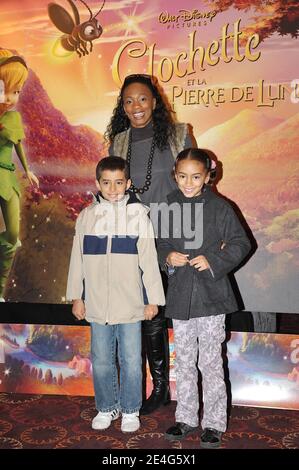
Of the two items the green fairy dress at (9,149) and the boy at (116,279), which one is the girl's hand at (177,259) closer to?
the boy at (116,279)

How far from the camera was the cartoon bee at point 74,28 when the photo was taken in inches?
116

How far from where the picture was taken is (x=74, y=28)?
9.71ft

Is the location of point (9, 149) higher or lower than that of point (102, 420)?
higher

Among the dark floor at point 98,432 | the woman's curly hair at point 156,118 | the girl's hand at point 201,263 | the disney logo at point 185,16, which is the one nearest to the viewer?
the girl's hand at point 201,263

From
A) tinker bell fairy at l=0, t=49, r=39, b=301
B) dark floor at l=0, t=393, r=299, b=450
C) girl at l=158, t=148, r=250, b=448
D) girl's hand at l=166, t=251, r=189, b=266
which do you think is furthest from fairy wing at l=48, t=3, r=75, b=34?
dark floor at l=0, t=393, r=299, b=450

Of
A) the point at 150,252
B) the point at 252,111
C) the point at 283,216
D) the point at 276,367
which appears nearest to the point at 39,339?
the point at 150,252

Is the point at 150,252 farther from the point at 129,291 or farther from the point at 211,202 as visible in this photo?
the point at 211,202

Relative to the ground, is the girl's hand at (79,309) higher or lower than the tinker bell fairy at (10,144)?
lower

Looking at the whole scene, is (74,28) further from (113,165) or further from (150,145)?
(113,165)

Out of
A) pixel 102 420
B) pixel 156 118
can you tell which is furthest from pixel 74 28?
pixel 102 420

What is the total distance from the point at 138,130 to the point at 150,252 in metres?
0.60

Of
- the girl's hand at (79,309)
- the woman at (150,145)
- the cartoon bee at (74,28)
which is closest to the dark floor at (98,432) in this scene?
the woman at (150,145)

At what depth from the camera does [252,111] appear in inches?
110

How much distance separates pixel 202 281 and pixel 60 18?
5.82 ft
